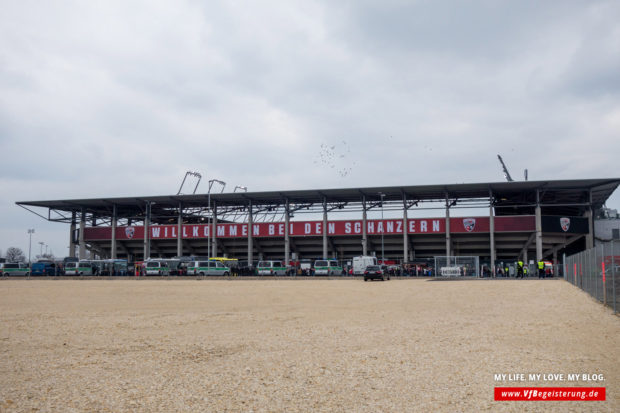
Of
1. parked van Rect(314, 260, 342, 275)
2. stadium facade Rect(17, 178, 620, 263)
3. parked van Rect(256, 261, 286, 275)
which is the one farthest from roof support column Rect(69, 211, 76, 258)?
parked van Rect(314, 260, 342, 275)

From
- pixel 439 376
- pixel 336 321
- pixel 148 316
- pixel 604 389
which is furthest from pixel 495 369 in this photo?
pixel 148 316

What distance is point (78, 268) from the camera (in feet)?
208

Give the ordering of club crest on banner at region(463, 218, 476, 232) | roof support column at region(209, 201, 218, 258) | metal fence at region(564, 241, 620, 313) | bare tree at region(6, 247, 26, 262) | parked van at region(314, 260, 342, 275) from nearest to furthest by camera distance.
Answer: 1. metal fence at region(564, 241, 620, 313)
2. parked van at region(314, 260, 342, 275)
3. club crest on banner at region(463, 218, 476, 232)
4. roof support column at region(209, 201, 218, 258)
5. bare tree at region(6, 247, 26, 262)

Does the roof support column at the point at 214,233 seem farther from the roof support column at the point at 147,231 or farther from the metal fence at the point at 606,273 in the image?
the metal fence at the point at 606,273

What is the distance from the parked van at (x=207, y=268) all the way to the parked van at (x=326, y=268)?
34.0 feet

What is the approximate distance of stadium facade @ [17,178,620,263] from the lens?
6250cm

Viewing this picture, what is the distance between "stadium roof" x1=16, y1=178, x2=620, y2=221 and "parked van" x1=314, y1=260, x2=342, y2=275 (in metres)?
11.2

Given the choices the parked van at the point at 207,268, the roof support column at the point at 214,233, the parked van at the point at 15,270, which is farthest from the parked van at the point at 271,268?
the parked van at the point at 15,270

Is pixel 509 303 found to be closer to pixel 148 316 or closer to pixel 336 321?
pixel 336 321

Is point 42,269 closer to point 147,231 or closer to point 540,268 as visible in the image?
point 147,231

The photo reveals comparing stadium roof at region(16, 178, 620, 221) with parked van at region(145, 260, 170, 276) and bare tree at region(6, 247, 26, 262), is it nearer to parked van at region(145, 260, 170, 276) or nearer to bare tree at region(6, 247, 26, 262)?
parked van at region(145, 260, 170, 276)

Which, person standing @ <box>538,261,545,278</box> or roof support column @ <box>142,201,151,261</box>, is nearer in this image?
person standing @ <box>538,261,545,278</box>

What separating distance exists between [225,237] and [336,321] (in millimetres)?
60412

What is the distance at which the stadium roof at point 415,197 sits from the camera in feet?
203
